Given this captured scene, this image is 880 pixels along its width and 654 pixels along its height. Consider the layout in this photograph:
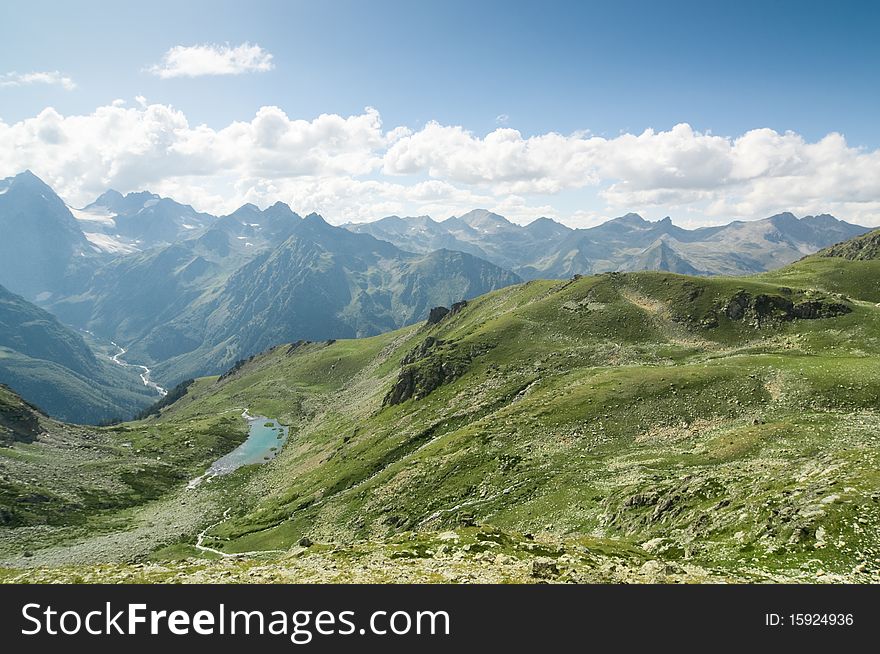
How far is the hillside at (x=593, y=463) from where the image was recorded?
106 ft

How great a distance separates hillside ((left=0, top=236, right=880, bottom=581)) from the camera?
32344 millimetres

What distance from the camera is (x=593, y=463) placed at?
219 feet

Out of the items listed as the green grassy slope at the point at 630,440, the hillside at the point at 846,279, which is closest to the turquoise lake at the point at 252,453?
the green grassy slope at the point at 630,440

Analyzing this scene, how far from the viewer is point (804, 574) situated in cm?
2709

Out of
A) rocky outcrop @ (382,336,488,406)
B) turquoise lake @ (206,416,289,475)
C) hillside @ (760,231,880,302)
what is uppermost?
hillside @ (760,231,880,302)

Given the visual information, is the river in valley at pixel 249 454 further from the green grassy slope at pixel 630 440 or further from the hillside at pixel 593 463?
the green grassy slope at pixel 630 440

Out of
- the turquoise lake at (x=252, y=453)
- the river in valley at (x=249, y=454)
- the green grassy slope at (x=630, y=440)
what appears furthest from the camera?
the turquoise lake at (x=252, y=453)

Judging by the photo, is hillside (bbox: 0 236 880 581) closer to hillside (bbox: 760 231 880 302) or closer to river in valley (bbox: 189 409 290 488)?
hillside (bbox: 760 231 880 302)

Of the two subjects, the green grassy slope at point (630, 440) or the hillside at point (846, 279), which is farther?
the hillside at point (846, 279)

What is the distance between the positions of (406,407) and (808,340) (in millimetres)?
96117

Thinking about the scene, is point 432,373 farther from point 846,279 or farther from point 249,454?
point 846,279

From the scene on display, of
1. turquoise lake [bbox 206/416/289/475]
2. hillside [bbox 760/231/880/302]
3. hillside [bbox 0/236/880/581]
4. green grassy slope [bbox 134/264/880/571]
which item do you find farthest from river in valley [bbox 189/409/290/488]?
hillside [bbox 760/231/880/302]

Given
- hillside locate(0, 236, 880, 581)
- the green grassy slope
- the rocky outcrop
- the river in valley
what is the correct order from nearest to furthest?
hillside locate(0, 236, 880, 581) → the green grassy slope → the rocky outcrop → the river in valley

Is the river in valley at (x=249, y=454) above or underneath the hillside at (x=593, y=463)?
underneath
